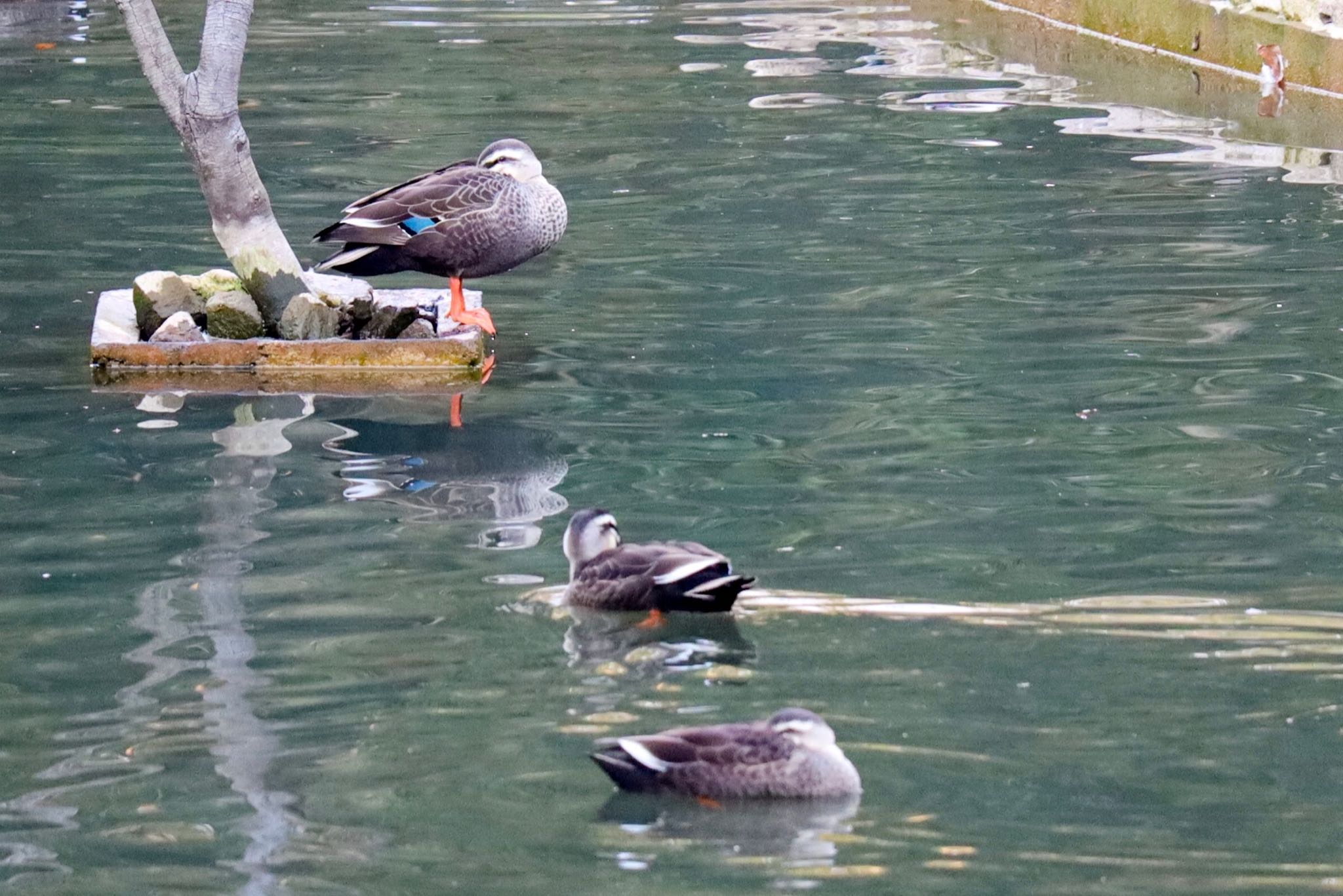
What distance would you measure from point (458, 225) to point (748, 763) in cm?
515

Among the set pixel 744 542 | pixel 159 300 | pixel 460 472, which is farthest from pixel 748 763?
pixel 159 300

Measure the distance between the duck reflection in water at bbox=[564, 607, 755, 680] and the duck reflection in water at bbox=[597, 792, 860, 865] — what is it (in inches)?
36.4

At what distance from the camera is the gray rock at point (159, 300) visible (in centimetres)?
1025

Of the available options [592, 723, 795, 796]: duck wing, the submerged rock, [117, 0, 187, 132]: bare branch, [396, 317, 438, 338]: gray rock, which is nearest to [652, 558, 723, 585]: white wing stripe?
[592, 723, 795, 796]: duck wing

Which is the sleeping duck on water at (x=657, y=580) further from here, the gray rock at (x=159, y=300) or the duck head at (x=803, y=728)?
the gray rock at (x=159, y=300)

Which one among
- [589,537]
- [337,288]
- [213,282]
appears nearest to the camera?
[589,537]

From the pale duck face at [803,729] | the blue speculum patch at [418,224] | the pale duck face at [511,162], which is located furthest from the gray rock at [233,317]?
the pale duck face at [803,729]

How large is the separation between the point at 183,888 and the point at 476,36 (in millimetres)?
18047

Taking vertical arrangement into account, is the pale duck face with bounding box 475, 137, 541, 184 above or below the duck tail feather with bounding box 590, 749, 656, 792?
above

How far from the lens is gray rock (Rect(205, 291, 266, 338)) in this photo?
10.1 metres

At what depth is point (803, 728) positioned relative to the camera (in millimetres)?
5316

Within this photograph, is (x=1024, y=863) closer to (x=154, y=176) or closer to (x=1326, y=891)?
(x=1326, y=891)

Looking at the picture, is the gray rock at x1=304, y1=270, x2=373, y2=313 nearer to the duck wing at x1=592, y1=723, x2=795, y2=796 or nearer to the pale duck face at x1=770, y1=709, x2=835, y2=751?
the duck wing at x1=592, y1=723, x2=795, y2=796

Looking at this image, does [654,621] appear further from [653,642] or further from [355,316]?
[355,316]
